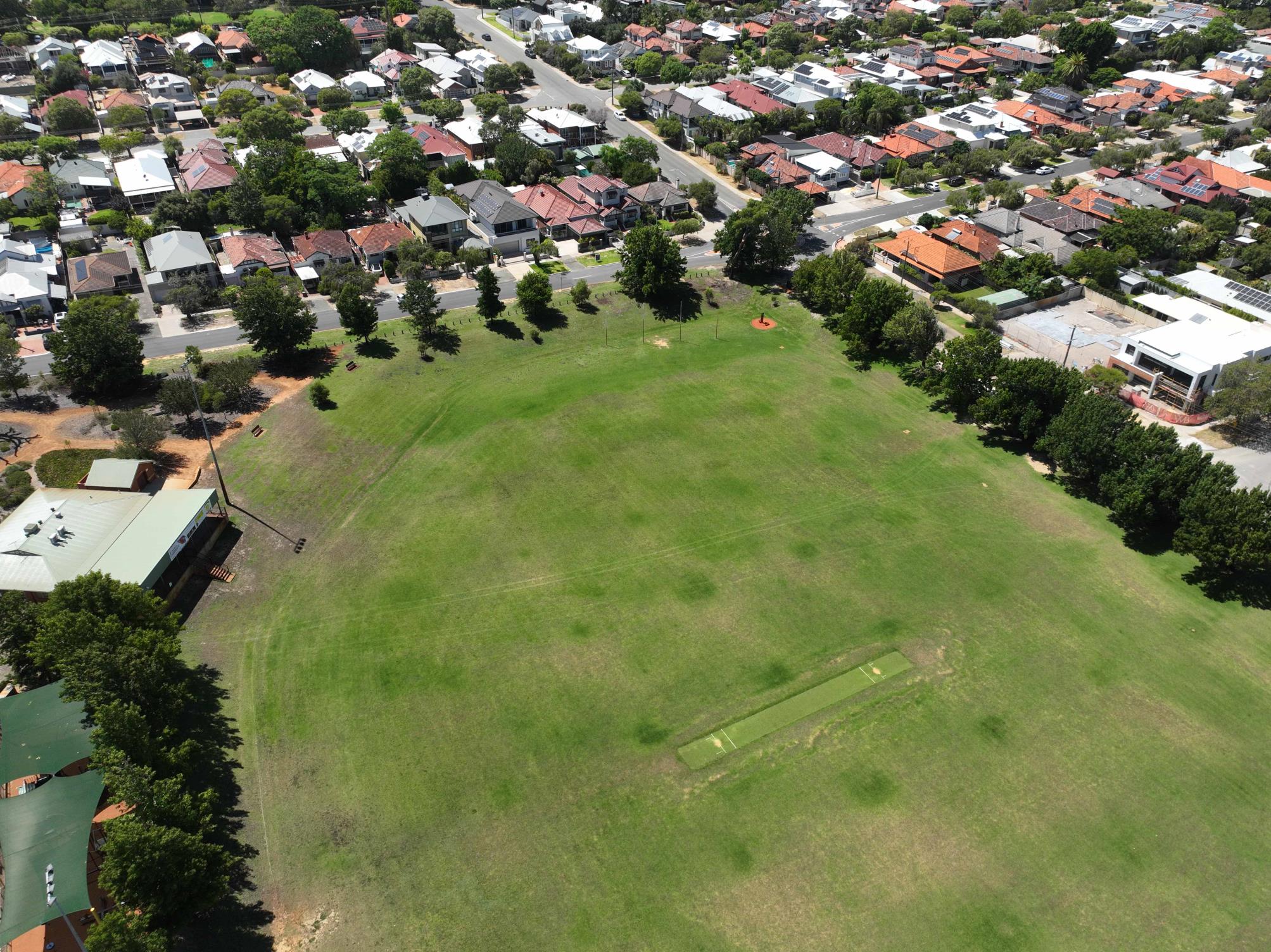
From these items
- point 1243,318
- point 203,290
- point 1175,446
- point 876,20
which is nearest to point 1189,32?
point 876,20

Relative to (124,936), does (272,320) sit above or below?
above

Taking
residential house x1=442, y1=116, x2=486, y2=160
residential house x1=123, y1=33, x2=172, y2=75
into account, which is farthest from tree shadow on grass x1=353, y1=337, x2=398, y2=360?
residential house x1=123, y1=33, x2=172, y2=75

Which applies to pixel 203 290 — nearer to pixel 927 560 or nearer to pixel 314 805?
pixel 314 805

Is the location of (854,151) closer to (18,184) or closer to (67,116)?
(18,184)

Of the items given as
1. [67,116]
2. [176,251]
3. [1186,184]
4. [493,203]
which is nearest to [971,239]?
[1186,184]

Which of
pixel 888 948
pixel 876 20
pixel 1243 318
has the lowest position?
pixel 888 948

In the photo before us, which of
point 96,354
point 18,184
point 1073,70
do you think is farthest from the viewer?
point 1073,70
